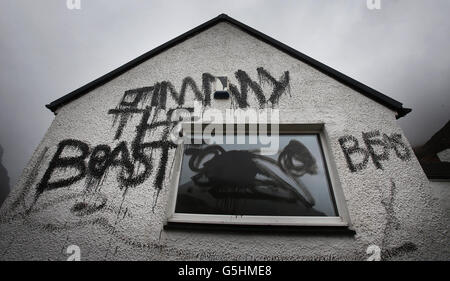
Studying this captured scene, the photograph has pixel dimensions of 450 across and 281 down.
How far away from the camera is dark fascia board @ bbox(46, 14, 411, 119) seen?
2.83m

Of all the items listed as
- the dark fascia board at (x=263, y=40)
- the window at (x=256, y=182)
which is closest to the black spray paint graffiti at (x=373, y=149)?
the window at (x=256, y=182)

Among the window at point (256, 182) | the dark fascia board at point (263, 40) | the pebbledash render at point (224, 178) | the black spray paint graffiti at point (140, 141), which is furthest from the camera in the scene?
the dark fascia board at point (263, 40)

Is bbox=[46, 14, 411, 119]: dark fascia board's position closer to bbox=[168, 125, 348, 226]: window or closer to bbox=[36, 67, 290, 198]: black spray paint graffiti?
bbox=[36, 67, 290, 198]: black spray paint graffiti

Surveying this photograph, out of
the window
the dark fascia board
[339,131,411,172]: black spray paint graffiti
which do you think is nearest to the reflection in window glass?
the window

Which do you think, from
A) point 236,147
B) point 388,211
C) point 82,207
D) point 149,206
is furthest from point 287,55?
point 82,207

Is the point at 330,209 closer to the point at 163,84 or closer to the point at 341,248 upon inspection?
the point at 341,248

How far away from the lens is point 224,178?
2.48 metres

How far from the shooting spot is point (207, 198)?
232cm

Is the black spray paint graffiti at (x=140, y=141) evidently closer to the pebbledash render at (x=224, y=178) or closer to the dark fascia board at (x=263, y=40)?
the pebbledash render at (x=224, y=178)

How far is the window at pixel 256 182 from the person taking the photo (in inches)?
86.0

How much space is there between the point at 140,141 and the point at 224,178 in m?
1.15

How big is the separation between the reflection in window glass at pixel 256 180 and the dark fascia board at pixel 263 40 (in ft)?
3.33

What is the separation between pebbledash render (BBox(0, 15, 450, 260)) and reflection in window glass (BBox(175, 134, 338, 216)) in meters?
0.01

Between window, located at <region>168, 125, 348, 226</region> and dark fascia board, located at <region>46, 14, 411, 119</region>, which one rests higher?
dark fascia board, located at <region>46, 14, 411, 119</region>
